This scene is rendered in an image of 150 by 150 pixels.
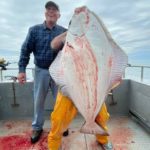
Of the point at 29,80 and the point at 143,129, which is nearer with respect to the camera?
the point at 143,129

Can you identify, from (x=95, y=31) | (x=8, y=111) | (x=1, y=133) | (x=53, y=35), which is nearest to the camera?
(x=95, y=31)

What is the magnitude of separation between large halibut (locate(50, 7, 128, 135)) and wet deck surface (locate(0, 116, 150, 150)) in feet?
4.57

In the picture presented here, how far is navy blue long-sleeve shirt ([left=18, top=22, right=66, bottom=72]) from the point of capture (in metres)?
3.70

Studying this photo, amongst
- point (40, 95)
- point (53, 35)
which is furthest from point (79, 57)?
point (40, 95)

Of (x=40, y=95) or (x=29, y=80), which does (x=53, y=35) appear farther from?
(x=29, y=80)

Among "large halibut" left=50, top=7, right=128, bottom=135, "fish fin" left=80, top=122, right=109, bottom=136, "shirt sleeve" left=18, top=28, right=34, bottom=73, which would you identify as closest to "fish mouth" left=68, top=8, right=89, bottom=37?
"large halibut" left=50, top=7, right=128, bottom=135

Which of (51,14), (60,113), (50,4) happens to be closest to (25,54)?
(51,14)

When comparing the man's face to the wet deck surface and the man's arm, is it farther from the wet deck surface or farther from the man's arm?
the wet deck surface

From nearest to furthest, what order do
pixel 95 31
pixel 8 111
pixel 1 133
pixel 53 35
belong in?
pixel 95 31 < pixel 53 35 < pixel 1 133 < pixel 8 111

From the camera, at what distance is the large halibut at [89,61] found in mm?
2463

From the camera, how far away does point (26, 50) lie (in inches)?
150

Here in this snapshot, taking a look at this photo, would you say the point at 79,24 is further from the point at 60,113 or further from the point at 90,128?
the point at 60,113

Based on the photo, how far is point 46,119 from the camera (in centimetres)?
502

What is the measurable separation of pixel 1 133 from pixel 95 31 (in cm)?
274
